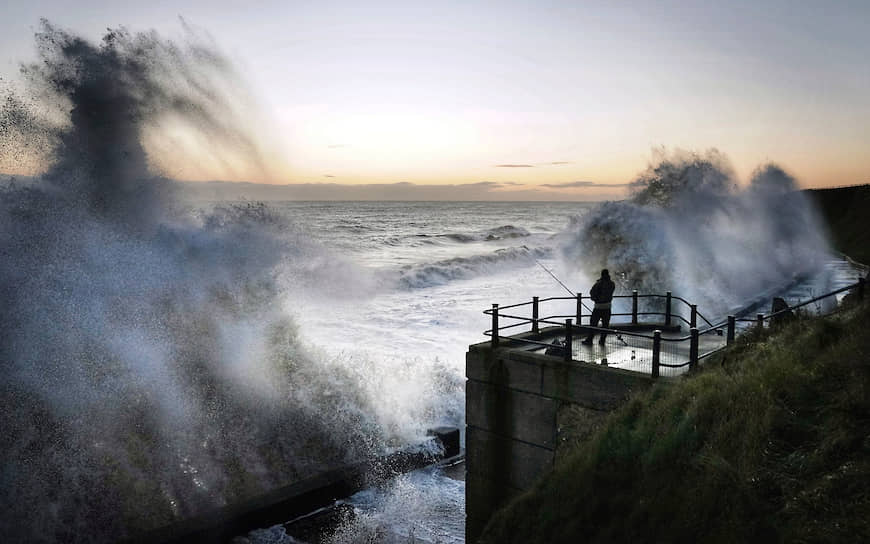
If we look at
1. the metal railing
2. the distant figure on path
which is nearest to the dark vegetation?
the metal railing

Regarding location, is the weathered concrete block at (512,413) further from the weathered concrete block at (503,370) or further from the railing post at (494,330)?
the railing post at (494,330)

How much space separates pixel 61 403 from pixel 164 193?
820 cm

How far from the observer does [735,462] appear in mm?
6000

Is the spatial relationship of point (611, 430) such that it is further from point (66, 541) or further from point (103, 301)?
point (103, 301)

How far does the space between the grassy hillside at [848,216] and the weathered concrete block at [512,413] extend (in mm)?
44379

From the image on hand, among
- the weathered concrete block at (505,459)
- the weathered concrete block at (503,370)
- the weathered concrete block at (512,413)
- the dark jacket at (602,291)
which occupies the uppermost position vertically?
the dark jacket at (602,291)

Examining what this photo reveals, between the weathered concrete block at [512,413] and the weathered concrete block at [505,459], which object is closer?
the weathered concrete block at [512,413]

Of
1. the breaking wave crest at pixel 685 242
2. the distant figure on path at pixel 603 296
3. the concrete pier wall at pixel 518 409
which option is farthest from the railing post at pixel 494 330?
the breaking wave crest at pixel 685 242

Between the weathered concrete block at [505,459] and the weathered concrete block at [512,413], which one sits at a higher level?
the weathered concrete block at [512,413]

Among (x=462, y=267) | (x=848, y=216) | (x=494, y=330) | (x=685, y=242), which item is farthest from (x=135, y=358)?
(x=848, y=216)

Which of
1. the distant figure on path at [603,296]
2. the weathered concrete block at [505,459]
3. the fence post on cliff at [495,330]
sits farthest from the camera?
the distant figure on path at [603,296]

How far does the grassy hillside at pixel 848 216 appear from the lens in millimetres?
52750

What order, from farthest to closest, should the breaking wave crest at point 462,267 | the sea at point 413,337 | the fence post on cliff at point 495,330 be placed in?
the breaking wave crest at point 462,267
the sea at point 413,337
the fence post on cliff at point 495,330

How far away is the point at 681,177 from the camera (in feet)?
110
